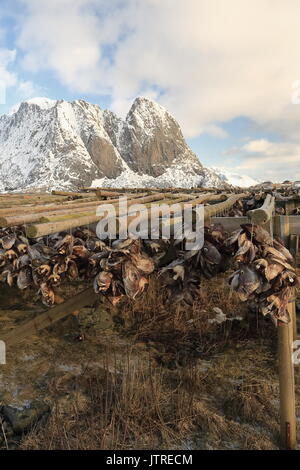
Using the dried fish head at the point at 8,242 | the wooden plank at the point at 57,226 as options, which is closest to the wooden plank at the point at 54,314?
the wooden plank at the point at 57,226

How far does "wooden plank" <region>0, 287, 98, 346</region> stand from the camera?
3.69 m

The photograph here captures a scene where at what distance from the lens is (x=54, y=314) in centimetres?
402

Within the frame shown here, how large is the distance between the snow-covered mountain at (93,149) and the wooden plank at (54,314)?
Result: 95.0 metres

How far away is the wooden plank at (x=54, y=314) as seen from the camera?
369cm

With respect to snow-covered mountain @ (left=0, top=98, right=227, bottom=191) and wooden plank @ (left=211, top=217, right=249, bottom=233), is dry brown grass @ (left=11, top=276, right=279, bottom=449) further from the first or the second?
snow-covered mountain @ (left=0, top=98, right=227, bottom=191)

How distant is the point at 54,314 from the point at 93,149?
407 ft

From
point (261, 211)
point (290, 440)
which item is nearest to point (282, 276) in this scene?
point (261, 211)

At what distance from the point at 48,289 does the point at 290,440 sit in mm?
A: 3157

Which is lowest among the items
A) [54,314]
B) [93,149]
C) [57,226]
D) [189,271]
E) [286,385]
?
[286,385]

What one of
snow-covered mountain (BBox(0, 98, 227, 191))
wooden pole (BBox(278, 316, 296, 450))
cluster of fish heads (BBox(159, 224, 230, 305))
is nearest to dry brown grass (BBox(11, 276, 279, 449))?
wooden pole (BBox(278, 316, 296, 450))

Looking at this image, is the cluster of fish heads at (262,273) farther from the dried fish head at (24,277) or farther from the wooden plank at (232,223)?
the dried fish head at (24,277)

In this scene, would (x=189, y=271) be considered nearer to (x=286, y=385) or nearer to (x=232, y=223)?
(x=232, y=223)

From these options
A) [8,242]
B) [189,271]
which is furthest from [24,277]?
[189,271]
